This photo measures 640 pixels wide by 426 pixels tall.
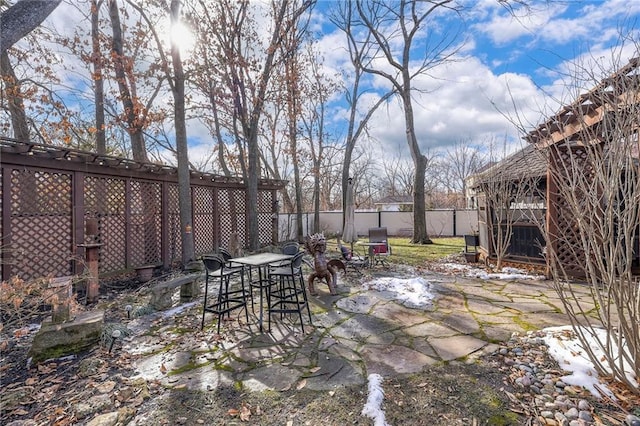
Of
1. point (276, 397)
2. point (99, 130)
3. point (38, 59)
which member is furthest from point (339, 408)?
point (38, 59)

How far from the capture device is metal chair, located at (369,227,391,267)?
7134mm

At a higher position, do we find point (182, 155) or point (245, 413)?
point (182, 155)

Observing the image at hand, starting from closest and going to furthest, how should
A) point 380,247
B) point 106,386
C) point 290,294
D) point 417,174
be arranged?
point 106,386 < point 290,294 < point 380,247 < point 417,174

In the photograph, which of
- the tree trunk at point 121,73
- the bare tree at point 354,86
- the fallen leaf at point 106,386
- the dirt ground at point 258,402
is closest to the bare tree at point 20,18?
the dirt ground at point 258,402

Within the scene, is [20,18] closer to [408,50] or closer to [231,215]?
[231,215]

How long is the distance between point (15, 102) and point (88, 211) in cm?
489

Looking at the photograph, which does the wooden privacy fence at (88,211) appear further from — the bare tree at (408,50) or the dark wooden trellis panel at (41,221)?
the bare tree at (408,50)

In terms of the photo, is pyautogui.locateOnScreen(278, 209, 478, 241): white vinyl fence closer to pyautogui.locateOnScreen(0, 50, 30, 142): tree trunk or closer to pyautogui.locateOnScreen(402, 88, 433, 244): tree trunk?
pyautogui.locateOnScreen(402, 88, 433, 244): tree trunk

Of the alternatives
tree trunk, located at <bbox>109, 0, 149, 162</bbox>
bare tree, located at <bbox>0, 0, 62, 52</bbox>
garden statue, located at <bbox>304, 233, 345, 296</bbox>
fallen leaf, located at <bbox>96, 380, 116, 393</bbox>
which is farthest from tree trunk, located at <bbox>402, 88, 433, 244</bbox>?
fallen leaf, located at <bbox>96, 380, 116, 393</bbox>

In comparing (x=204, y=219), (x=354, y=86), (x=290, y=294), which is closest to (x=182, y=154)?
(x=204, y=219)

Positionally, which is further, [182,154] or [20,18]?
[182,154]

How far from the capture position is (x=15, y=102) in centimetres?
795

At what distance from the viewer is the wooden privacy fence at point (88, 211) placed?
4.92m

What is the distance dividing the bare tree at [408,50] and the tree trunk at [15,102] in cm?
1101
